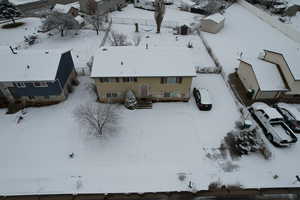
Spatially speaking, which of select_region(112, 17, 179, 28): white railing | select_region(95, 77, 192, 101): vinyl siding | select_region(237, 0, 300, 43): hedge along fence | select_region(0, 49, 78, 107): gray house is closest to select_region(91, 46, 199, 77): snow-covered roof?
select_region(95, 77, 192, 101): vinyl siding

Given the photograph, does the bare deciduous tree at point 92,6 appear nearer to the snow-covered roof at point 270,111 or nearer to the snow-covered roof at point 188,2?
the snow-covered roof at point 188,2

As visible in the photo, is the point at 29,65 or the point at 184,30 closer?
the point at 29,65

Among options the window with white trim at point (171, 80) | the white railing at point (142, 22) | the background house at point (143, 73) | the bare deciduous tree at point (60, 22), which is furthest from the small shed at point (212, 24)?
the bare deciduous tree at point (60, 22)

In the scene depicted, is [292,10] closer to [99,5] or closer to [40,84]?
[99,5]

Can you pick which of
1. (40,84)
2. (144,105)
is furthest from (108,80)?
(40,84)

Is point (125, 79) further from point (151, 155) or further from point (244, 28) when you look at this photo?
point (244, 28)

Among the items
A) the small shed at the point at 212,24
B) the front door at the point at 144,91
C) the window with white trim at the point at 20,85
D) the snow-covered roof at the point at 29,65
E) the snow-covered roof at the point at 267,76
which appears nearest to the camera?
the snow-covered roof at the point at 29,65
